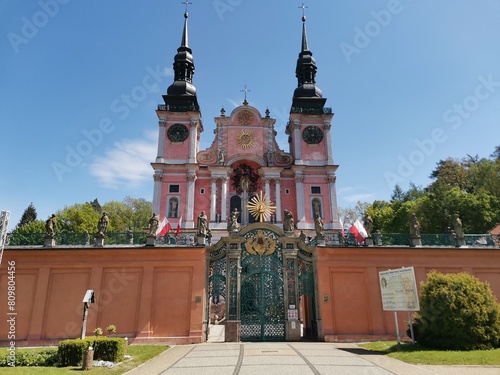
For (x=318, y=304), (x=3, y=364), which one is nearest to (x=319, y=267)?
(x=318, y=304)

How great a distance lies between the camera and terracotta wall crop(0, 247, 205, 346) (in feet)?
54.4

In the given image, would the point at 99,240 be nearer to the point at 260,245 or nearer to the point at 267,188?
the point at 260,245

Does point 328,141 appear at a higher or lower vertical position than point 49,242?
higher

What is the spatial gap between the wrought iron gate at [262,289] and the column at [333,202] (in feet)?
75.6

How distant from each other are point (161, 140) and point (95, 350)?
32.6 metres

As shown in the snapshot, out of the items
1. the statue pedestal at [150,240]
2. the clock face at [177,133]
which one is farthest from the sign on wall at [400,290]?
the clock face at [177,133]

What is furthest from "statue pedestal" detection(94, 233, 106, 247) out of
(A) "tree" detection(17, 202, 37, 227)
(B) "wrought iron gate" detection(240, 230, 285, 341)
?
(A) "tree" detection(17, 202, 37, 227)

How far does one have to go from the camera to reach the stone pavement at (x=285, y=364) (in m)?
9.37

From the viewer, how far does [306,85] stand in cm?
4669

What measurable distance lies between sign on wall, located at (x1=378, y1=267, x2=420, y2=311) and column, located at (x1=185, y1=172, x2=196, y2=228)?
26.5 metres

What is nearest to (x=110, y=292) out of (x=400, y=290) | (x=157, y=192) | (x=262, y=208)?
(x=400, y=290)

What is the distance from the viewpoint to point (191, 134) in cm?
4262

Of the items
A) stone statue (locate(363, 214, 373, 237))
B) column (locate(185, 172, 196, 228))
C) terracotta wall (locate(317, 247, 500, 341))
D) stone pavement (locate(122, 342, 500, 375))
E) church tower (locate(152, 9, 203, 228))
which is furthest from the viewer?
church tower (locate(152, 9, 203, 228))

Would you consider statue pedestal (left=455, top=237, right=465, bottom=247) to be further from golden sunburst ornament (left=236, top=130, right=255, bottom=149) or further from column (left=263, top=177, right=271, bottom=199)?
golden sunburst ornament (left=236, top=130, right=255, bottom=149)
